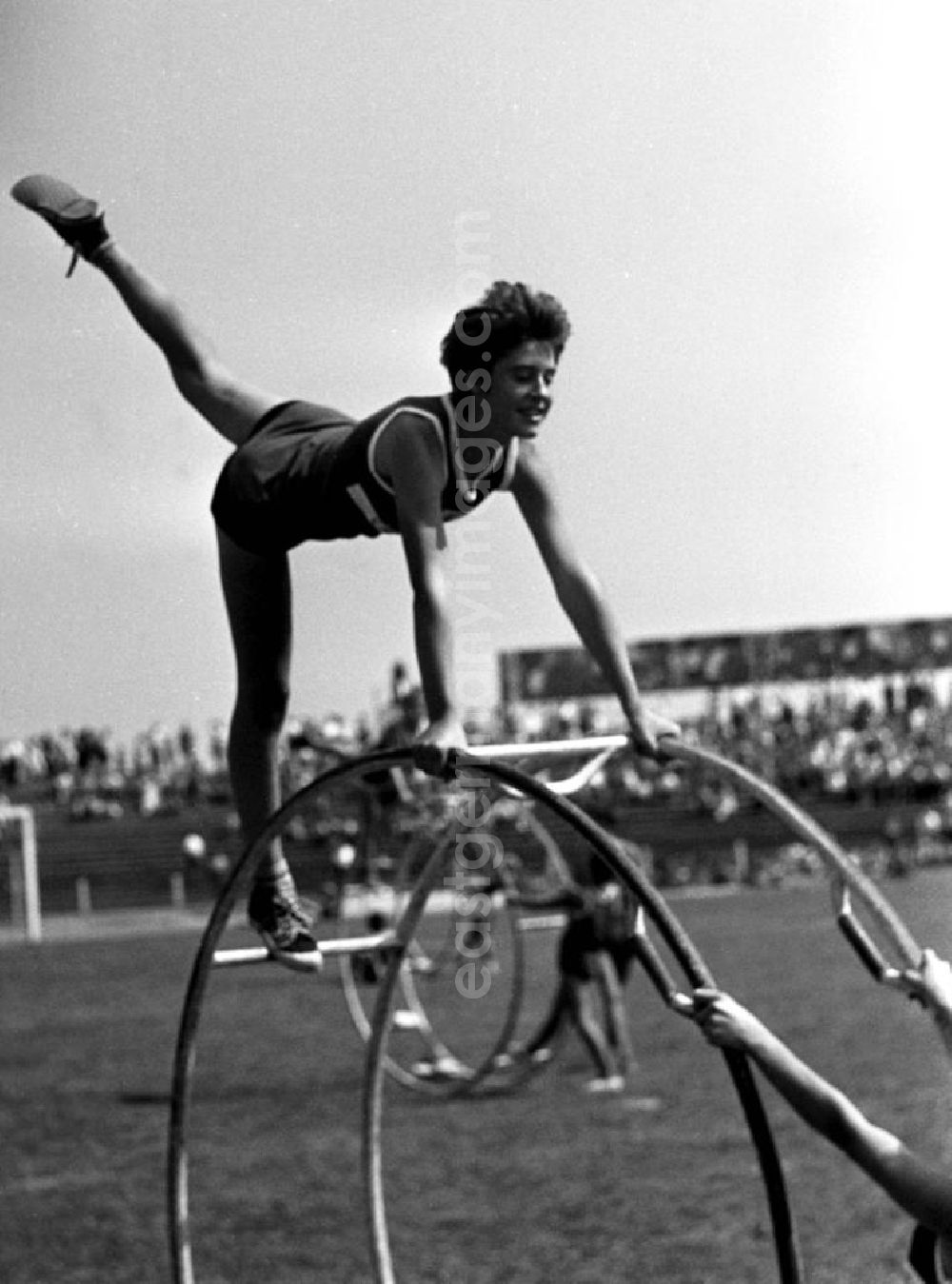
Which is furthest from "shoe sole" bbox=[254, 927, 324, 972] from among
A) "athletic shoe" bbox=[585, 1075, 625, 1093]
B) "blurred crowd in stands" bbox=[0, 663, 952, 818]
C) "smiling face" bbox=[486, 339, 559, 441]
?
"blurred crowd in stands" bbox=[0, 663, 952, 818]

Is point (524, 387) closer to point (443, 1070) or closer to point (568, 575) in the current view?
point (568, 575)

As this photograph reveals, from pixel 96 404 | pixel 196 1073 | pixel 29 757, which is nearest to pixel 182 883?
pixel 196 1073

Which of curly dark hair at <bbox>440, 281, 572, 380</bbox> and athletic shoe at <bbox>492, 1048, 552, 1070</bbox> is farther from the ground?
curly dark hair at <bbox>440, 281, 572, 380</bbox>

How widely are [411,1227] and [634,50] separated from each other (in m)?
Result: 11.0

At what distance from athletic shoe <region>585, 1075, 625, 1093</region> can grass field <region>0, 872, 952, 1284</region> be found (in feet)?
0.37

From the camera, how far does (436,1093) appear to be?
2111cm

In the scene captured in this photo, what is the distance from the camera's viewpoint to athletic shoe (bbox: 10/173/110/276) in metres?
4.38

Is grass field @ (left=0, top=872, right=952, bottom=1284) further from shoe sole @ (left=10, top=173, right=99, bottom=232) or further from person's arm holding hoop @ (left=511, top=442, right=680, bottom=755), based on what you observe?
shoe sole @ (left=10, top=173, right=99, bottom=232)

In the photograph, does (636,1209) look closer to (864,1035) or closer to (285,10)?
(864,1035)

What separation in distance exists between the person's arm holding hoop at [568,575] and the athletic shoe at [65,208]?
2.70ft

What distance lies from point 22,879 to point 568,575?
142 feet

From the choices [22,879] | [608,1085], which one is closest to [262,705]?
[608,1085]

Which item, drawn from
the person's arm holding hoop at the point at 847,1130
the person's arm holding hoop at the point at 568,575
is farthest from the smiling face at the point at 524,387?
the person's arm holding hoop at the point at 847,1130

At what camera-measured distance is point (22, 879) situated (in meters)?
47.2
